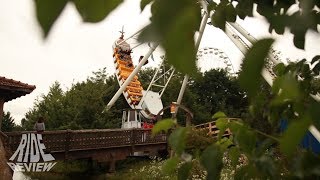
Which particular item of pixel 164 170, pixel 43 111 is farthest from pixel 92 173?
pixel 164 170

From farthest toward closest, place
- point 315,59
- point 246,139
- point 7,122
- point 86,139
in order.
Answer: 1. point 7,122
2. point 86,139
3. point 315,59
4. point 246,139

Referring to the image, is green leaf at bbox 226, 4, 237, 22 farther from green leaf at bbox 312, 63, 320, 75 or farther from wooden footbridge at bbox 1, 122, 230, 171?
wooden footbridge at bbox 1, 122, 230, 171

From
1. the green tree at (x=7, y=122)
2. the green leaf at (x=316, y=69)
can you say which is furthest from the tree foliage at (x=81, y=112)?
the green leaf at (x=316, y=69)

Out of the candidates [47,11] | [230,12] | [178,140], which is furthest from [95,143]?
[47,11]

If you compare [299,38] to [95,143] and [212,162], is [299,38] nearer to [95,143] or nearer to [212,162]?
[212,162]

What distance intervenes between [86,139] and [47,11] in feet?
45.5

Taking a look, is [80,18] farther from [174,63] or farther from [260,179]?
[260,179]

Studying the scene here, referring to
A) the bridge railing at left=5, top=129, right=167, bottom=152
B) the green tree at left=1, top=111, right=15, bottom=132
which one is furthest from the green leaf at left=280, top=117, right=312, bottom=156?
the green tree at left=1, top=111, right=15, bottom=132

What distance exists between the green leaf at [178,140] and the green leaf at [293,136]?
0.44 meters

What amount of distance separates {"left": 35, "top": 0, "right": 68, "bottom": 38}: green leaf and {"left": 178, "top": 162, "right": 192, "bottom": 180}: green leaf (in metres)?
0.74

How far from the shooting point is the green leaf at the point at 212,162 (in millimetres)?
784

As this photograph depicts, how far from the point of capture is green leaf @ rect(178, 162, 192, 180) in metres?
1.01

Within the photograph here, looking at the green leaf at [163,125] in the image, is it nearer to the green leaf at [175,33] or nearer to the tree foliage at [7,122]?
the green leaf at [175,33]

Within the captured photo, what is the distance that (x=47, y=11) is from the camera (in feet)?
1.14
